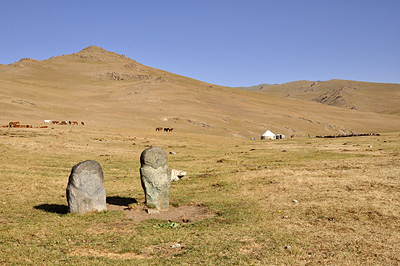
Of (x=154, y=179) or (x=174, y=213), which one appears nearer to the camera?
(x=174, y=213)

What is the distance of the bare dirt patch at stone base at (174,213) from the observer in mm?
18422

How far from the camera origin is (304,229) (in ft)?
52.0

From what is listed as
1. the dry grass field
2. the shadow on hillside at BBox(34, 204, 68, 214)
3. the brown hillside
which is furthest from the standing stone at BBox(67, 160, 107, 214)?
the brown hillside

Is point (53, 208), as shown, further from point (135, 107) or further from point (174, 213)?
point (135, 107)

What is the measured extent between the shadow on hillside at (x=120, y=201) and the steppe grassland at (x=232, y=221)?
0.85 meters

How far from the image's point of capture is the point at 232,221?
1738 cm

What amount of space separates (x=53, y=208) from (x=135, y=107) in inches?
3648

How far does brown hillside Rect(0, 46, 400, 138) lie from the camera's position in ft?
297

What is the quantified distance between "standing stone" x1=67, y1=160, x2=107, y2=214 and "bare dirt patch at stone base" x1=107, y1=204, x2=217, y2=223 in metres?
1.44

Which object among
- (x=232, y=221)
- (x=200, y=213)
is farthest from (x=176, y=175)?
(x=232, y=221)

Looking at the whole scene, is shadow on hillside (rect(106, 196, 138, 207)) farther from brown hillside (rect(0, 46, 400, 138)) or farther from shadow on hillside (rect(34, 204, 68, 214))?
brown hillside (rect(0, 46, 400, 138))

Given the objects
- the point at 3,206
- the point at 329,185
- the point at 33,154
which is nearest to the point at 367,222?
the point at 329,185

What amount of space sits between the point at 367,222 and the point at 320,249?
→ 14.5 ft

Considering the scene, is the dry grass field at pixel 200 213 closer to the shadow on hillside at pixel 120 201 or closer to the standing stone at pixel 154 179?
the shadow on hillside at pixel 120 201
